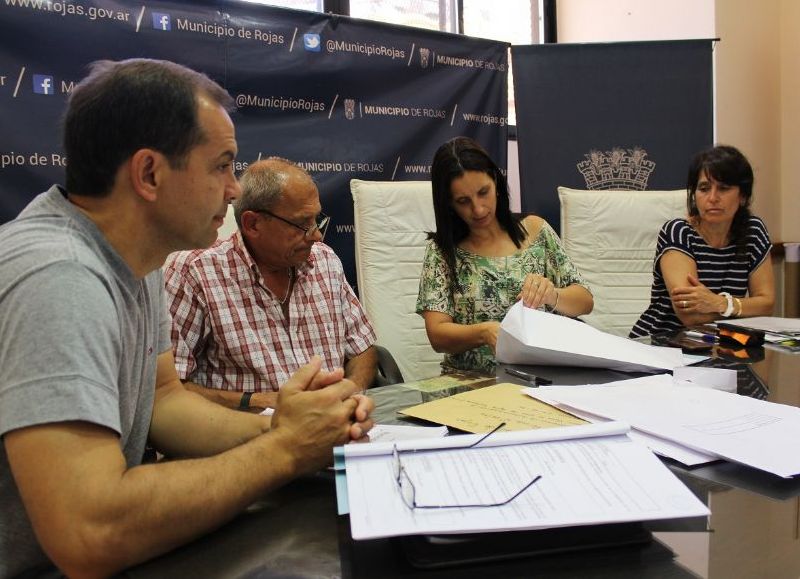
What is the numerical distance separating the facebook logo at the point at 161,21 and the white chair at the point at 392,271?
0.89 metres

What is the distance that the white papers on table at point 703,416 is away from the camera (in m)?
0.76

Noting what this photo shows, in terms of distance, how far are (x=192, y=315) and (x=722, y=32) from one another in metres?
3.19

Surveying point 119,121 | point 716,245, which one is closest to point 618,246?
point 716,245

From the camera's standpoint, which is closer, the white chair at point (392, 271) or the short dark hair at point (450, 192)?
the short dark hair at point (450, 192)

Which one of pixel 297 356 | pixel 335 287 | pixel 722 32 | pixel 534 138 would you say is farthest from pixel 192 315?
pixel 722 32

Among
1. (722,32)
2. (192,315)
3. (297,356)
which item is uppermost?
(722,32)

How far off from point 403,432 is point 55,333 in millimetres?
446

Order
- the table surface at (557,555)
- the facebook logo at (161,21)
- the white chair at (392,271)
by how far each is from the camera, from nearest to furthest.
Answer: the table surface at (557,555), the facebook logo at (161,21), the white chair at (392,271)

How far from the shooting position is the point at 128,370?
83 cm

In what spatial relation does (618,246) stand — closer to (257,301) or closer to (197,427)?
(257,301)

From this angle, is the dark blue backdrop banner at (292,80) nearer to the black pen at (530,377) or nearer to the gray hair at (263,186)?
the gray hair at (263,186)

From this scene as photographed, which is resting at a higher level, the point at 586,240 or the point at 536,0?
the point at 536,0

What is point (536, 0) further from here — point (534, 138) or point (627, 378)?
point (627, 378)

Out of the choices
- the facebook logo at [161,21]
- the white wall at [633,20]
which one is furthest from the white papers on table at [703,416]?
the white wall at [633,20]
